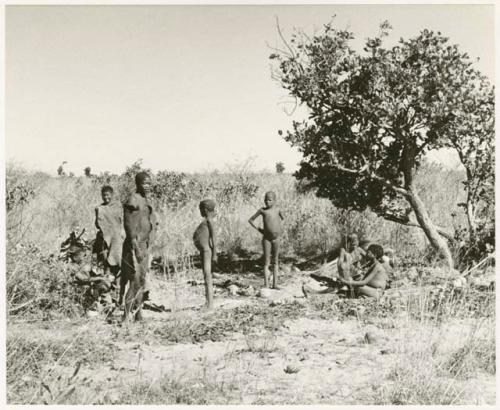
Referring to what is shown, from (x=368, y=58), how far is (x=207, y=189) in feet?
25.3

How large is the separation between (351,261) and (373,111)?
1.93 m

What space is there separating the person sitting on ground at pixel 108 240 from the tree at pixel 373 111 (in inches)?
105

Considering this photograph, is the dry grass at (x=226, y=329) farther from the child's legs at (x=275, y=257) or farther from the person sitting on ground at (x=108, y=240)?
the child's legs at (x=275, y=257)

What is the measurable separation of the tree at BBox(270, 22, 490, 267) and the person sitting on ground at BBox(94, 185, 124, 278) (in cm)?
266

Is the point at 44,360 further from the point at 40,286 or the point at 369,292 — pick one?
the point at 369,292

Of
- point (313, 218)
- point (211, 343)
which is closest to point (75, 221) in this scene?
point (313, 218)

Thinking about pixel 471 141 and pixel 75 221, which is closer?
pixel 471 141

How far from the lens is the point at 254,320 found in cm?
562

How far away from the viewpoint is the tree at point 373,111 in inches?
272

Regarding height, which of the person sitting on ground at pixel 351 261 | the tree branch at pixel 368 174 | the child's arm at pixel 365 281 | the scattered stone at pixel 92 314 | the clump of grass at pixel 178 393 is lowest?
the clump of grass at pixel 178 393

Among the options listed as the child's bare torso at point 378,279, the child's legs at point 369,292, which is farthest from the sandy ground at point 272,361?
the child's bare torso at point 378,279

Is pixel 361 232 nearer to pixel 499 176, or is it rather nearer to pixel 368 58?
pixel 368 58

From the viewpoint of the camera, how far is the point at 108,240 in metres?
6.64

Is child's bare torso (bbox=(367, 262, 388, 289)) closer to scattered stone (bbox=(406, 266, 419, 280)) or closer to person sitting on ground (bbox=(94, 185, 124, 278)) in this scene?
scattered stone (bbox=(406, 266, 419, 280))
